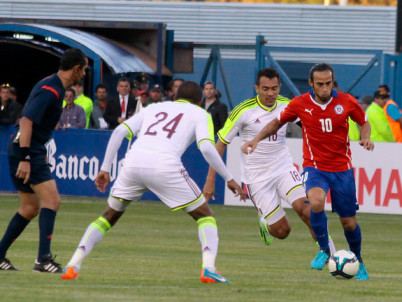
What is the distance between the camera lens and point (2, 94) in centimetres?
2077

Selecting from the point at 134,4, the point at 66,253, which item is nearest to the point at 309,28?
the point at 134,4

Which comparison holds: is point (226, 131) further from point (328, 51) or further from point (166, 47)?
point (166, 47)

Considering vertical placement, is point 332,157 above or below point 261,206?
above

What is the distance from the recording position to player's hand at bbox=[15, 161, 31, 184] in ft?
31.6

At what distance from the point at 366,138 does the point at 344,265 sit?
51.1 inches

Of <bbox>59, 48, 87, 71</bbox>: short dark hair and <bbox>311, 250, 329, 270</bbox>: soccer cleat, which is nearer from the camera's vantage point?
<bbox>59, 48, 87, 71</bbox>: short dark hair

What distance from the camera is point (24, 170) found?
964cm

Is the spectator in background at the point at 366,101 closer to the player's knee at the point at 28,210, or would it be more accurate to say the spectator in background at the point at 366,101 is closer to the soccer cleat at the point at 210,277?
the player's knee at the point at 28,210

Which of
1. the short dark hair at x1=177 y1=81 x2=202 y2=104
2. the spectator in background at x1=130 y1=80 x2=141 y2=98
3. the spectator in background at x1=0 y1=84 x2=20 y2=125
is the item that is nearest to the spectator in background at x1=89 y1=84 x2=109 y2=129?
the spectator in background at x1=130 y1=80 x2=141 y2=98

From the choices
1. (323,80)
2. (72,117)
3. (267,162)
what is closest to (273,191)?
(267,162)

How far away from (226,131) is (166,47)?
13020 millimetres

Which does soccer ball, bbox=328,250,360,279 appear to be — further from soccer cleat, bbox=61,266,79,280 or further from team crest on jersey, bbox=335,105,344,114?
soccer cleat, bbox=61,266,79,280

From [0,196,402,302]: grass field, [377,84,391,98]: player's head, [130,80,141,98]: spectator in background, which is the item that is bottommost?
[0,196,402,302]: grass field

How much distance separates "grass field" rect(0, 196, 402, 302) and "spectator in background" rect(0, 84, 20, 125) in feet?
6.38
